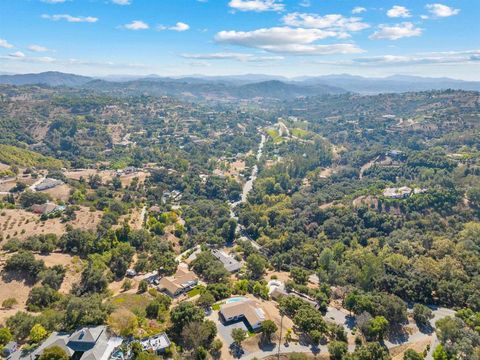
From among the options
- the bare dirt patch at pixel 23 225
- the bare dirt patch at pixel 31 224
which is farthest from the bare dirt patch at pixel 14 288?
the bare dirt patch at pixel 31 224

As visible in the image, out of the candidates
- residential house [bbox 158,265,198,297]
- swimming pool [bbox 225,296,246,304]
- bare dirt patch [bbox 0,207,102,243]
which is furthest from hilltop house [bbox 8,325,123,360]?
bare dirt patch [bbox 0,207,102,243]

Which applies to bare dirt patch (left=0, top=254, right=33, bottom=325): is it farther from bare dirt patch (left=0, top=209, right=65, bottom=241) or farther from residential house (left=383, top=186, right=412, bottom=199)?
→ residential house (left=383, top=186, right=412, bottom=199)

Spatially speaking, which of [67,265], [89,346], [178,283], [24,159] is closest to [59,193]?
[24,159]

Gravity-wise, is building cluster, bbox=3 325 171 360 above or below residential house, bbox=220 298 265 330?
above

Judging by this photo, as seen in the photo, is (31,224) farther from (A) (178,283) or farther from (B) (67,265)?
(A) (178,283)

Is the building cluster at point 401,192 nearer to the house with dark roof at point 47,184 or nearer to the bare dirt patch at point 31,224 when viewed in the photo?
the bare dirt patch at point 31,224
